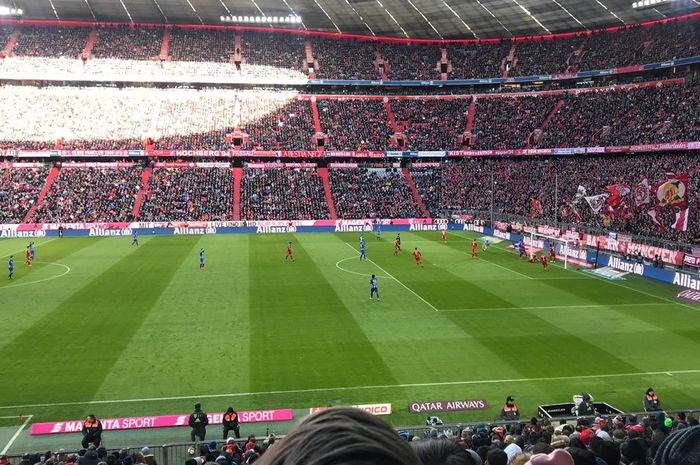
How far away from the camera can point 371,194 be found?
76.0 m

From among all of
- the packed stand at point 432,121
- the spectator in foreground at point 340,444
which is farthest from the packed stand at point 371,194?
the spectator in foreground at point 340,444

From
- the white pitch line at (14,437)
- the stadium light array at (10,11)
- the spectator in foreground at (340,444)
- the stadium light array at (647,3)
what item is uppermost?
the stadium light array at (10,11)

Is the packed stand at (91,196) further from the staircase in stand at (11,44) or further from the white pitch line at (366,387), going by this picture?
the white pitch line at (366,387)

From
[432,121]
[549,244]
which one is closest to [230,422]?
[549,244]

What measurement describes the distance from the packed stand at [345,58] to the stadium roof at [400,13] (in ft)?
8.70

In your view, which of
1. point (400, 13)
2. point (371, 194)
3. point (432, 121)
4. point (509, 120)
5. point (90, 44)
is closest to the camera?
point (371, 194)

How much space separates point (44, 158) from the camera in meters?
74.6

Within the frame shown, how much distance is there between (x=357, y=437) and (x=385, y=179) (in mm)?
78780

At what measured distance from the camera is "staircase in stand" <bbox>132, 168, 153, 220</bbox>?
67844mm

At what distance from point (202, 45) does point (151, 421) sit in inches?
3191

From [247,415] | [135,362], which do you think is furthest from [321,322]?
[247,415]

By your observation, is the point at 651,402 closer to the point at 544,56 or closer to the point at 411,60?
the point at 544,56

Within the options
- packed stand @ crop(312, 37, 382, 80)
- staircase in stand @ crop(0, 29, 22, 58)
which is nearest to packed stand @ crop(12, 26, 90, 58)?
staircase in stand @ crop(0, 29, 22, 58)

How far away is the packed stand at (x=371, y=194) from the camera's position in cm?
7269
